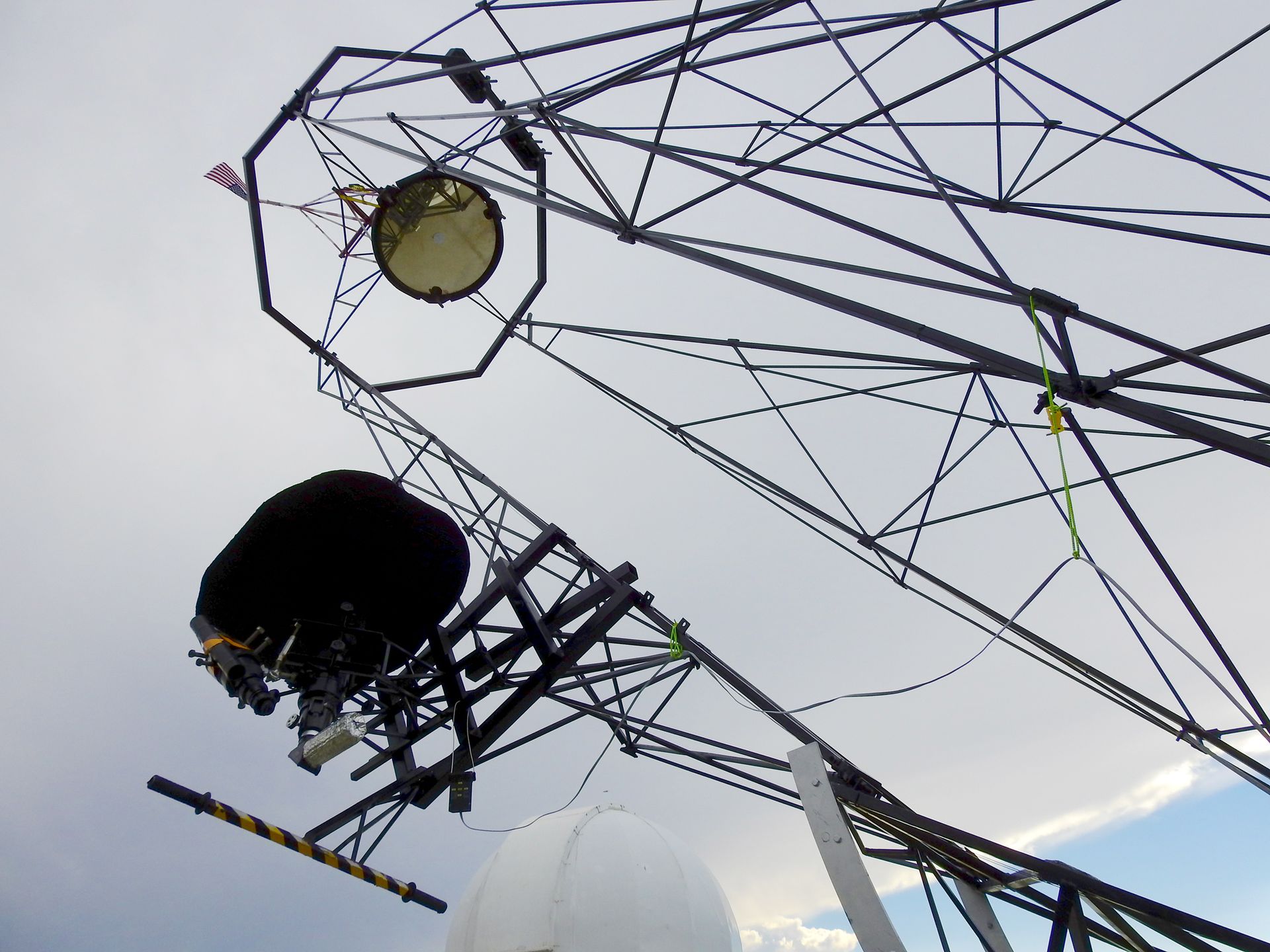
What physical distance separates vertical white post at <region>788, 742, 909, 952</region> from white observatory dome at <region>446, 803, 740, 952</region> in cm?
712

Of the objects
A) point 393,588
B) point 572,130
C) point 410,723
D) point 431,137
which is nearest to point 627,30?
point 572,130

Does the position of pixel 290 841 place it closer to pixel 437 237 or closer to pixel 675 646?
pixel 675 646

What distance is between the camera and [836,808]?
7.73 m

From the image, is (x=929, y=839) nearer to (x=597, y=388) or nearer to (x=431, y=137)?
(x=597, y=388)

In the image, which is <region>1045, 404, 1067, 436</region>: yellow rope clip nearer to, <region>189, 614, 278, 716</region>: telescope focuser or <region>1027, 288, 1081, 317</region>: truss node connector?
<region>1027, 288, 1081, 317</region>: truss node connector

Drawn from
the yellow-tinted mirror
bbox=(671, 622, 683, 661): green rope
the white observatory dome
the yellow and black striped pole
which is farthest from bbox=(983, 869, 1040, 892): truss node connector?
the yellow-tinted mirror

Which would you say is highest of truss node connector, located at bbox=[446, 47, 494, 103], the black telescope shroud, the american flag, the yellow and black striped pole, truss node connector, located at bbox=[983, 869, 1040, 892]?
the american flag

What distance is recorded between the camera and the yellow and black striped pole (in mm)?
8131

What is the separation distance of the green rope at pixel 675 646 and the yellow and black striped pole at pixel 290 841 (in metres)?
3.66

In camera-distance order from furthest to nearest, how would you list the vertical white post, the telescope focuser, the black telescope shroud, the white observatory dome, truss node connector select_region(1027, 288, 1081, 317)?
the white observatory dome, the black telescope shroud, the telescope focuser, the vertical white post, truss node connector select_region(1027, 288, 1081, 317)

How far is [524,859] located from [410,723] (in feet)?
20.4

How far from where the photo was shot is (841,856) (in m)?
7.44

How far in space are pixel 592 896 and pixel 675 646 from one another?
6.32 metres

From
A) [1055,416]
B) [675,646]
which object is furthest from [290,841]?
[1055,416]
